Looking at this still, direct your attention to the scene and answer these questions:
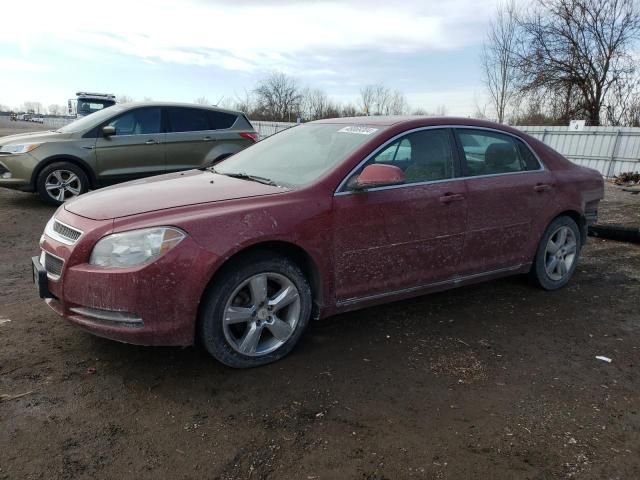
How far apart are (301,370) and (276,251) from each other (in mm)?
786

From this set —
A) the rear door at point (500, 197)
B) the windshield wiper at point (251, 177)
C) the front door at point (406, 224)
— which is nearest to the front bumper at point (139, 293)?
the windshield wiper at point (251, 177)

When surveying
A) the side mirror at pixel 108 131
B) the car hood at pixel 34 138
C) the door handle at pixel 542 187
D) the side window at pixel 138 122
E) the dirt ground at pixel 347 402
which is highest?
the side window at pixel 138 122

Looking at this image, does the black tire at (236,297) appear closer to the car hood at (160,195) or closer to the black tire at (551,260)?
the car hood at (160,195)

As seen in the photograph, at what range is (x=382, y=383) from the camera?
310cm

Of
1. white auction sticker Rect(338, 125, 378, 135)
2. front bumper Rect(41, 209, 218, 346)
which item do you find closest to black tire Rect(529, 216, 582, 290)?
white auction sticker Rect(338, 125, 378, 135)

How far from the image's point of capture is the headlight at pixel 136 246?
2816 mm

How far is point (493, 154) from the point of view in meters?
4.35

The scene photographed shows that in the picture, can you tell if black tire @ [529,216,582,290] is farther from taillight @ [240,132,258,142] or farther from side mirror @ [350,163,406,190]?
taillight @ [240,132,258,142]

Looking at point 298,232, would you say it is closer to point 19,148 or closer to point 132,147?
point 132,147

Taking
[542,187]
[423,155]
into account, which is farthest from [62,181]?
[542,187]

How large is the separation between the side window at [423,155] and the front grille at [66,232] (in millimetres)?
2062

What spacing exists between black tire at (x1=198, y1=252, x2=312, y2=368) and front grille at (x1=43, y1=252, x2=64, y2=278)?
906 mm

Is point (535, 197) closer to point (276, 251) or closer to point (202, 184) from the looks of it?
point (276, 251)

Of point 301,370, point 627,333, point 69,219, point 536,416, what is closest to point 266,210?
point 301,370
